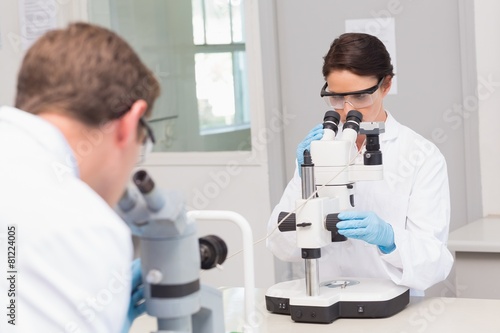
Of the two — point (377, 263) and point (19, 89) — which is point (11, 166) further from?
point (377, 263)

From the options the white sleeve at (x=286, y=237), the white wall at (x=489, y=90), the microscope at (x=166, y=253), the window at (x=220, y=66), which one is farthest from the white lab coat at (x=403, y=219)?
the window at (x=220, y=66)

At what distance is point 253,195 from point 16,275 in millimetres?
2918

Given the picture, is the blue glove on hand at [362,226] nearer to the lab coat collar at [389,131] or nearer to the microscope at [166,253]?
the lab coat collar at [389,131]

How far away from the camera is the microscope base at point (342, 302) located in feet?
7.01

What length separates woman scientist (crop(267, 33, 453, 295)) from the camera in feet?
7.44

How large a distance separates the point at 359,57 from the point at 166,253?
1.30 m

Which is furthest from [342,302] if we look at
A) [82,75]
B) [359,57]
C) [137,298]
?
[82,75]

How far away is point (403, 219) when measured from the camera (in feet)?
7.96

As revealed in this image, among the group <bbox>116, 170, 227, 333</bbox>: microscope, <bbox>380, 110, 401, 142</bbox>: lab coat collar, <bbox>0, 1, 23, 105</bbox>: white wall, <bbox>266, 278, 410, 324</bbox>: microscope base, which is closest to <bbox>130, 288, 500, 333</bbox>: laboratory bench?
<bbox>266, 278, 410, 324</bbox>: microscope base

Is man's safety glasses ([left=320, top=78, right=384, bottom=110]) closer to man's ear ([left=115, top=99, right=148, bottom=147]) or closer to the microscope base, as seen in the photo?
the microscope base

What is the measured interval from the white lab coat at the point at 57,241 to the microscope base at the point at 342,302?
1.13 m

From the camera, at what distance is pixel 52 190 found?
1029 millimetres

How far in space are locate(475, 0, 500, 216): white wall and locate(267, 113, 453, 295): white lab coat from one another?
98 centimetres

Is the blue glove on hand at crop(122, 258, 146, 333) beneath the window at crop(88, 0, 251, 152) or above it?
beneath
